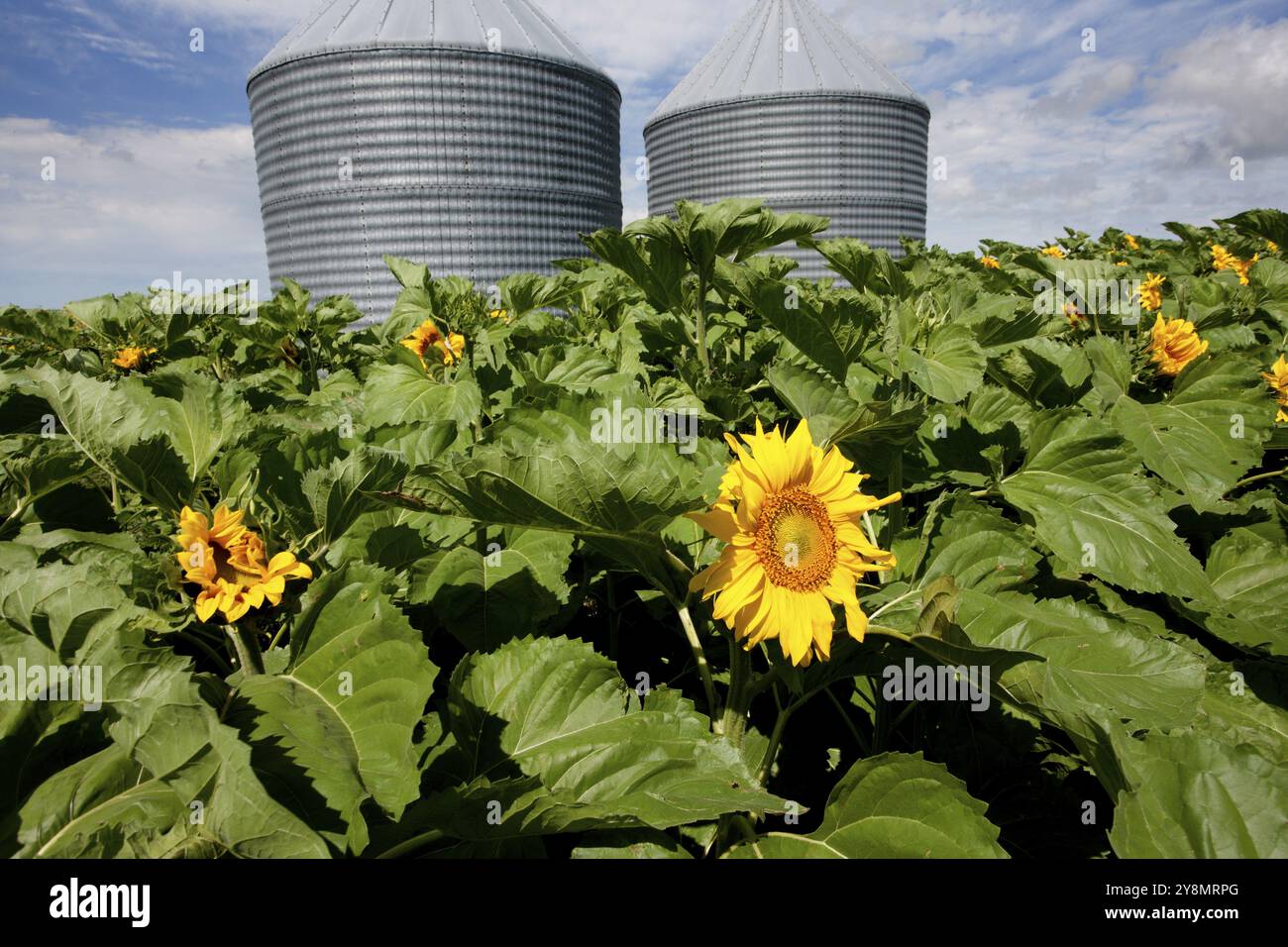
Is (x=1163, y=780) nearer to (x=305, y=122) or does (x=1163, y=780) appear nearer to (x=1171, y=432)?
(x=1171, y=432)

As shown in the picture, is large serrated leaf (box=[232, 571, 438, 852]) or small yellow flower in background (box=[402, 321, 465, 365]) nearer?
large serrated leaf (box=[232, 571, 438, 852])

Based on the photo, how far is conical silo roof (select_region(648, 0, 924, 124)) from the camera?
2450 cm

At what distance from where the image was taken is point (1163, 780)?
3.56 feet

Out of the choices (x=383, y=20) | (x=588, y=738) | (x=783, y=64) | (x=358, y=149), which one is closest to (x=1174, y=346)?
(x=588, y=738)

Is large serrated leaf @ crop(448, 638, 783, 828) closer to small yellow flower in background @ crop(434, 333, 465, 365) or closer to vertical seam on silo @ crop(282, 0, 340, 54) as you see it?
small yellow flower in background @ crop(434, 333, 465, 365)

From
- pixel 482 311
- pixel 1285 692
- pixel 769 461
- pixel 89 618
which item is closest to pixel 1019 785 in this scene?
pixel 1285 692

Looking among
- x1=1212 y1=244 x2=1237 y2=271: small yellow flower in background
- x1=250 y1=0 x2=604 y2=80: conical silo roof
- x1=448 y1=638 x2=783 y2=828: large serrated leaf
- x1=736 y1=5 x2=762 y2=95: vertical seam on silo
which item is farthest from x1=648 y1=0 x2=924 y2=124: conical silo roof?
x1=448 y1=638 x2=783 y2=828: large serrated leaf

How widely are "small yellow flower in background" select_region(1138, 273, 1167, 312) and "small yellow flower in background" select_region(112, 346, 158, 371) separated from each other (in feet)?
14.4

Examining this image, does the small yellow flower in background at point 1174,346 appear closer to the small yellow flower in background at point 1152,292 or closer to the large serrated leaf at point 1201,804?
the small yellow flower in background at point 1152,292

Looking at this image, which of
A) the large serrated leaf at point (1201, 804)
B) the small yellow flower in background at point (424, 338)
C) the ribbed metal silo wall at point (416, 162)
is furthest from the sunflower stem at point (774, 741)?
the ribbed metal silo wall at point (416, 162)

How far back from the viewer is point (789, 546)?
1.30 m

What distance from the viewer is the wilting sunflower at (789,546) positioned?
128cm

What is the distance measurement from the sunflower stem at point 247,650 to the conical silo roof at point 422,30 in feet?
70.2
